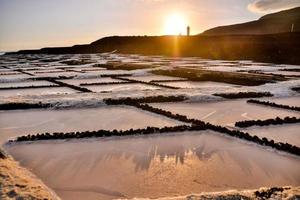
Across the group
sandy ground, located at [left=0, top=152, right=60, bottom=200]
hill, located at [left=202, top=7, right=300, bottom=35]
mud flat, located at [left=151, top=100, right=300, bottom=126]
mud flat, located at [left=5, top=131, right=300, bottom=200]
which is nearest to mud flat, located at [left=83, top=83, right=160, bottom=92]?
mud flat, located at [left=151, top=100, right=300, bottom=126]

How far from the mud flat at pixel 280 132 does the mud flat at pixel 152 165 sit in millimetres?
587

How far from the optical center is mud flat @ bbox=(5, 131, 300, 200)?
3.99 metres

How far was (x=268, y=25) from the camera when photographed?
270 feet

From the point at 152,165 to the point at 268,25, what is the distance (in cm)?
8337

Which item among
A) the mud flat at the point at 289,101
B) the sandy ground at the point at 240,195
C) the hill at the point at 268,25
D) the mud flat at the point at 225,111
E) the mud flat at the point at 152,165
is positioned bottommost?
the mud flat at the point at 289,101

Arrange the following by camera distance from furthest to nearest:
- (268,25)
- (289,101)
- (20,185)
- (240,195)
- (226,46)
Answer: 1. (268,25)
2. (226,46)
3. (289,101)
4. (20,185)
5. (240,195)

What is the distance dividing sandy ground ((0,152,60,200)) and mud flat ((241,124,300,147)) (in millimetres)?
3556

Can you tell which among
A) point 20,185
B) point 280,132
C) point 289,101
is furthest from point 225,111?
point 20,185

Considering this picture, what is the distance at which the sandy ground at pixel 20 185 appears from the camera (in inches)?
141

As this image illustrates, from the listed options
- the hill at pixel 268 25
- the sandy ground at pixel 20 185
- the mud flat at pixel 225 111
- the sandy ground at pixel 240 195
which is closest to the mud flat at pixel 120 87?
the mud flat at pixel 225 111

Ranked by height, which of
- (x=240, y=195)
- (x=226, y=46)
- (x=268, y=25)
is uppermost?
(x=268, y=25)

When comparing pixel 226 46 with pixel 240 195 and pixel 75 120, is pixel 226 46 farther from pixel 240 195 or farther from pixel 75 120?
pixel 240 195

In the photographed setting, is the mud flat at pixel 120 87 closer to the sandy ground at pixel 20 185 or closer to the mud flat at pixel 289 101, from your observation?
the mud flat at pixel 289 101

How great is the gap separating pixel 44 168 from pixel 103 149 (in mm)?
987
